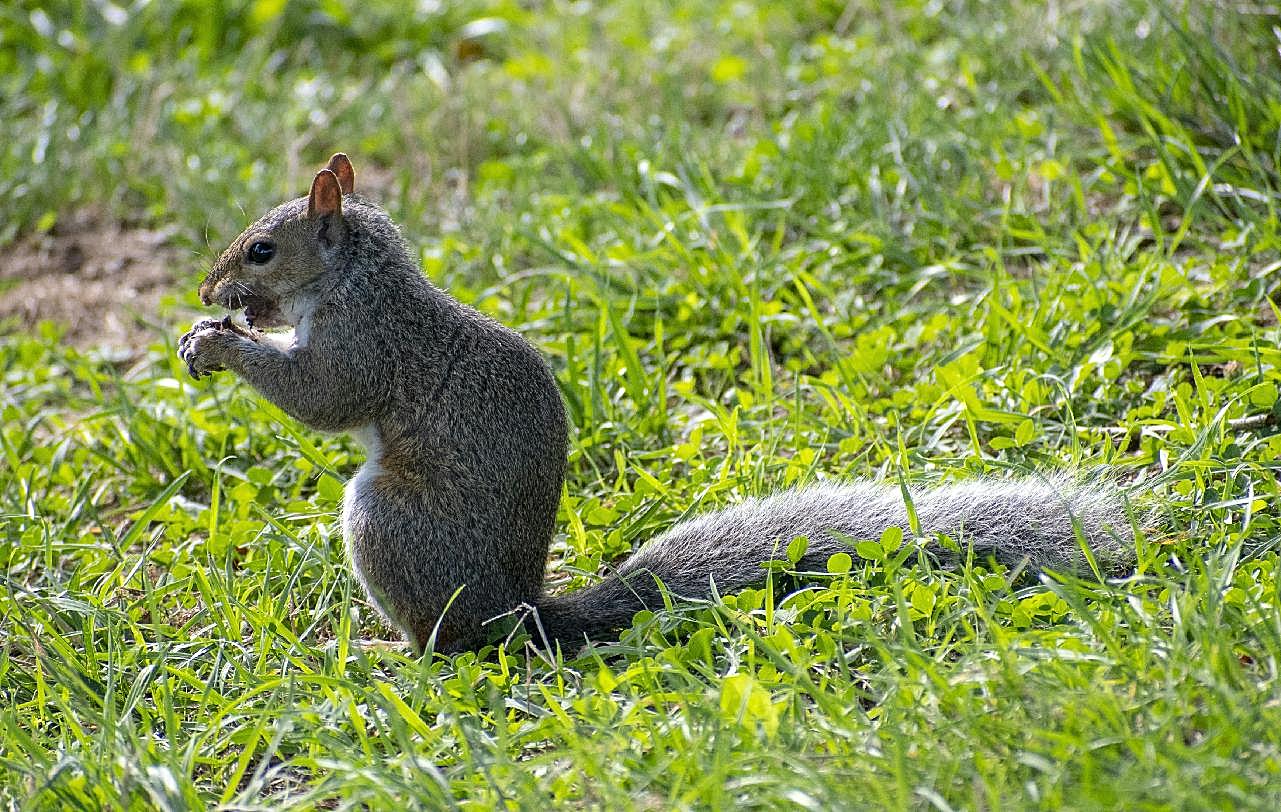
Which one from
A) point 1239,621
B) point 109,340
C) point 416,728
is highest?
point 109,340

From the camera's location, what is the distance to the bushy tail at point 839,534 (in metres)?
2.78

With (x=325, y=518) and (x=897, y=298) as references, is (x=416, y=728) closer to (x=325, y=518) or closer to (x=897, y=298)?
(x=325, y=518)

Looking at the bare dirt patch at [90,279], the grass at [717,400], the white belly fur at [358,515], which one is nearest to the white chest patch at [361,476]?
the white belly fur at [358,515]

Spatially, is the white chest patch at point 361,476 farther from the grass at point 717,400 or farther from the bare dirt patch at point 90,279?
the bare dirt patch at point 90,279

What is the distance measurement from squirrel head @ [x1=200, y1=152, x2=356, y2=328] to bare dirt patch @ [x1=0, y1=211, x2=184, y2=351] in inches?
67.1

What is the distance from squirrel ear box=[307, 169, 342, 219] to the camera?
330 cm

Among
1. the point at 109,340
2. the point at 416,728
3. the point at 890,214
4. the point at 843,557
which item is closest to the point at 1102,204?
the point at 890,214

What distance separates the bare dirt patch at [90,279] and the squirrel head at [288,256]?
1704 mm

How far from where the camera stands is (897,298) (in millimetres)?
4250

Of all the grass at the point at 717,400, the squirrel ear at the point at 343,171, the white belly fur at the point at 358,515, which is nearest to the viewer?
the grass at the point at 717,400

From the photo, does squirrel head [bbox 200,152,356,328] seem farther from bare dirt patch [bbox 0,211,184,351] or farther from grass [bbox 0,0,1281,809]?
bare dirt patch [bbox 0,211,184,351]

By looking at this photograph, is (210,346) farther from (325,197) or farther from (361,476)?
(361,476)

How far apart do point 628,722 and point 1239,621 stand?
3.41 ft

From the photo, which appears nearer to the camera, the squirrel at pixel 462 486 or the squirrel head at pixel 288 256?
the squirrel at pixel 462 486
